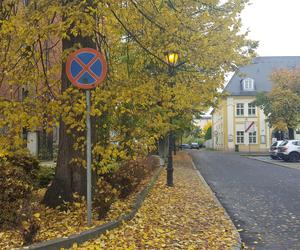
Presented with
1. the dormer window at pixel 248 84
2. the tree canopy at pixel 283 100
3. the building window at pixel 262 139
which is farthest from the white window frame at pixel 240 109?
the tree canopy at pixel 283 100

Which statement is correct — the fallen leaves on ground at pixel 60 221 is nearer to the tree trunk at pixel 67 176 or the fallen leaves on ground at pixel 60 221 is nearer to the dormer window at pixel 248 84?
the tree trunk at pixel 67 176

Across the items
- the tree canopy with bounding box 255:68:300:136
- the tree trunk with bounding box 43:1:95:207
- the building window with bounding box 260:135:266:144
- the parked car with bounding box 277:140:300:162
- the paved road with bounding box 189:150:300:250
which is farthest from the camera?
the building window with bounding box 260:135:266:144

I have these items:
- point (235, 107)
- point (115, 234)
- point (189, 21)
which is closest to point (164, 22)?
point (189, 21)

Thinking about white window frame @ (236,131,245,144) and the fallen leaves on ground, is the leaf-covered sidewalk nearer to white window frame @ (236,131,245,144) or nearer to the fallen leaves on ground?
the fallen leaves on ground

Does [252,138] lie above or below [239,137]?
below

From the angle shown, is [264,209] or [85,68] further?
[264,209]

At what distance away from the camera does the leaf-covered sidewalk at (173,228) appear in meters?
6.06

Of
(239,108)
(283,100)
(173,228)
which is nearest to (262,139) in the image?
(239,108)

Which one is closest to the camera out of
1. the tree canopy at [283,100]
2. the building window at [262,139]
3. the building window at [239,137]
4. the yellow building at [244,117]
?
the tree canopy at [283,100]

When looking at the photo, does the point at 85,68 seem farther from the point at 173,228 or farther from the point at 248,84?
the point at 248,84

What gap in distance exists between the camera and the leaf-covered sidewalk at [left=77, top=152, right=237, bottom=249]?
6.06 m

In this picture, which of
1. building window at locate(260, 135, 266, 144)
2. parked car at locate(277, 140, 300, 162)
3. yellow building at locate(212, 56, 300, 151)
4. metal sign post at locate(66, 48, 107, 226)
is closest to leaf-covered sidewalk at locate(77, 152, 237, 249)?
metal sign post at locate(66, 48, 107, 226)

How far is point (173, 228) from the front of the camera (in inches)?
281

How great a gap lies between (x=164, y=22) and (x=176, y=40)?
118cm
